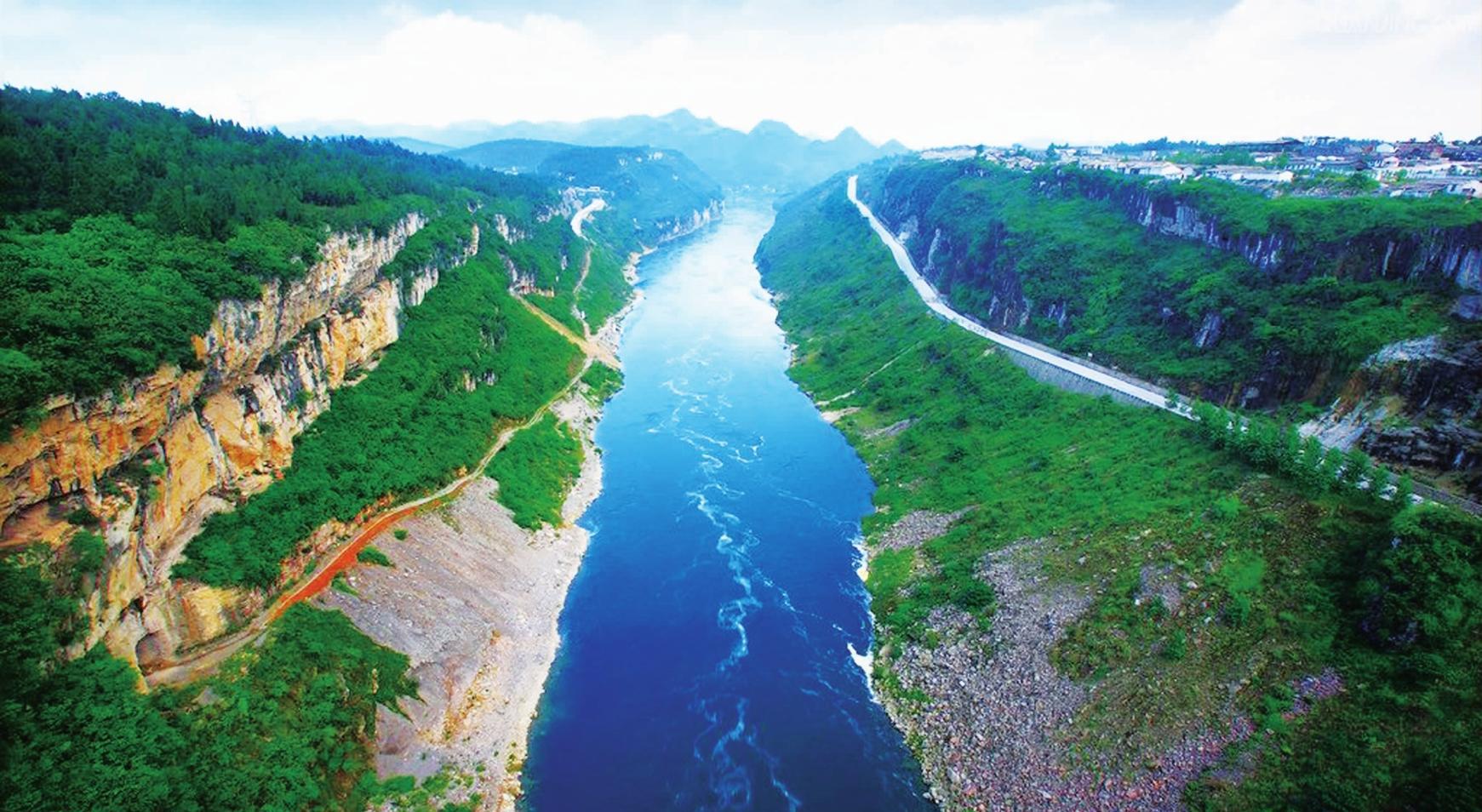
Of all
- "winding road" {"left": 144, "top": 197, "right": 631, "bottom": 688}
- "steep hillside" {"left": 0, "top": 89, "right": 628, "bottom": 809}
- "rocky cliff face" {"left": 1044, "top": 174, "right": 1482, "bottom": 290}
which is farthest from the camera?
"rocky cliff face" {"left": 1044, "top": 174, "right": 1482, "bottom": 290}

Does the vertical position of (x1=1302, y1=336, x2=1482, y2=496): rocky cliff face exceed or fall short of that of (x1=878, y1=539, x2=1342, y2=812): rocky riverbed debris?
it exceeds it

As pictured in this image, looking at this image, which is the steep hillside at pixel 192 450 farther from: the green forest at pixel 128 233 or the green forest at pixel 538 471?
the green forest at pixel 538 471

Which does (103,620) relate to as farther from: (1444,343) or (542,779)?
(1444,343)

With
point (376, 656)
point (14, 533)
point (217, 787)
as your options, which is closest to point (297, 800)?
point (217, 787)

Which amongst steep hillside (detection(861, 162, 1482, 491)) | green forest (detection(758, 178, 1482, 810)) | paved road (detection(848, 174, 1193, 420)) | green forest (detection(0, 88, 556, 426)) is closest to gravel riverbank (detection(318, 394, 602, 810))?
green forest (detection(0, 88, 556, 426))

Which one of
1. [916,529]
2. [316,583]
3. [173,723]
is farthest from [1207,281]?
[173,723]

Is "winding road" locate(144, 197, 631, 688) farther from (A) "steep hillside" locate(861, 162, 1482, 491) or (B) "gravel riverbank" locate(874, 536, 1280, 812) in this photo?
(A) "steep hillside" locate(861, 162, 1482, 491)

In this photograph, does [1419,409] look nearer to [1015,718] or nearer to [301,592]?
[1015,718]

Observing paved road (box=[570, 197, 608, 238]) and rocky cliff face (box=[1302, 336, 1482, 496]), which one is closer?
rocky cliff face (box=[1302, 336, 1482, 496])

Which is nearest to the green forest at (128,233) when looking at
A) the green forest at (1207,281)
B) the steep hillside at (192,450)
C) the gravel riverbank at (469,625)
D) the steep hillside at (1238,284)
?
the steep hillside at (192,450)
